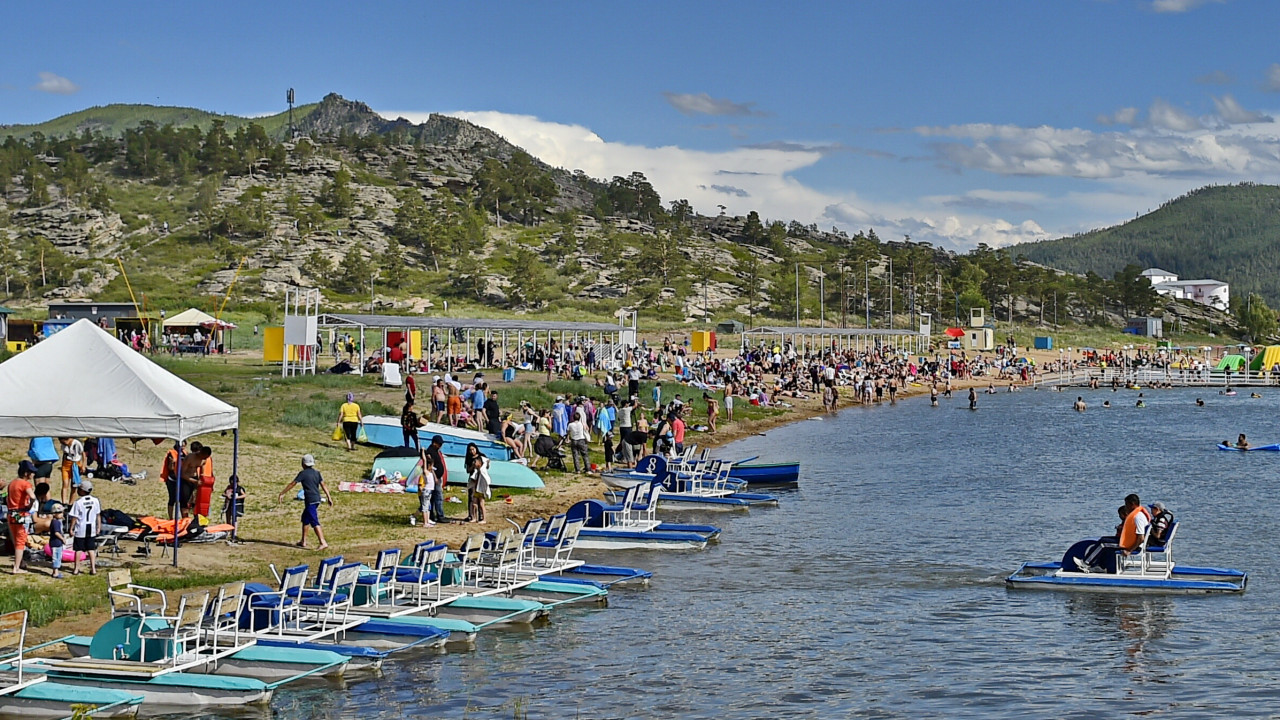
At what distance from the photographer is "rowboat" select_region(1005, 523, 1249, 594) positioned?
69.8ft

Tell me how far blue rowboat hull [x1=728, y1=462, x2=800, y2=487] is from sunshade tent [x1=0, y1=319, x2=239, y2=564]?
18634mm

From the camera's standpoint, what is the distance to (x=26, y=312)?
335 ft

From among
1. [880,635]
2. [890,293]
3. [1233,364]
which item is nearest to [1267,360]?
[1233,364]

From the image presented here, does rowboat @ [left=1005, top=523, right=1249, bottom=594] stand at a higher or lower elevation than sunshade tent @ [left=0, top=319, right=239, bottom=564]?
lower

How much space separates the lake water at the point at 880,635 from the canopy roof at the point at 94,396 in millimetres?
5345

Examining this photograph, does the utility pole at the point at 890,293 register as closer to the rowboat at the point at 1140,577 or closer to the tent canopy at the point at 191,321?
the tent canopy at the point at 191,321

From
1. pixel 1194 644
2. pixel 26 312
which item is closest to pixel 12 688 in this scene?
pixel 1194 644

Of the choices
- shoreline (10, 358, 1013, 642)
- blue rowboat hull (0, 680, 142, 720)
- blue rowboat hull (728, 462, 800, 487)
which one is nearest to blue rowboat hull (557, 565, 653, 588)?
shoreline (10, 358, 1013, 642)

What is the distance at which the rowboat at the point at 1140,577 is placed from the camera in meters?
21.3

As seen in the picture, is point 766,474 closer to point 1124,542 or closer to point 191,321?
point 1124,542

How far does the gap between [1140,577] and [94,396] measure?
16539mm

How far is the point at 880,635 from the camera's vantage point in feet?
62.4

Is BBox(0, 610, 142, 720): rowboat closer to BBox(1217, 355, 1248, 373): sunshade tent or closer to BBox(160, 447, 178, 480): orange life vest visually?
BBox(160, 447, 178, 480): orange life vest

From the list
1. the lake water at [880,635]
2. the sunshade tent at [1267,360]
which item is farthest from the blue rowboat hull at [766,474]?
the sunshade tent at [1267,360]
